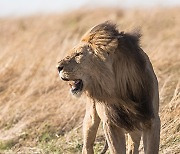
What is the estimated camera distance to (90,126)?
309 inches

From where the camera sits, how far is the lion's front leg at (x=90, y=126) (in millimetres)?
7734

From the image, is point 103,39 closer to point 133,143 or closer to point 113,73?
point 113,73

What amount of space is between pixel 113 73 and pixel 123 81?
0.12m

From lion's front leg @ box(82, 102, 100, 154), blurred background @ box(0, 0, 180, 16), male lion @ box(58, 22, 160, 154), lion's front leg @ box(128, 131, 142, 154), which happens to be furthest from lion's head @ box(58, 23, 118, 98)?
blurred background @ box(0, 0, 180, 16)

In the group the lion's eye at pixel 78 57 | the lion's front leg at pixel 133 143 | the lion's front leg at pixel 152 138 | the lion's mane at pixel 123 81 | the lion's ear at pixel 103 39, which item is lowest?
the lion's front leg at pixel 133 143

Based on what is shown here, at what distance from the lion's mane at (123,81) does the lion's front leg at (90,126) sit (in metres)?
0.68

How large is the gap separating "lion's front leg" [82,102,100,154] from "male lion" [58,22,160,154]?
0.49 metres

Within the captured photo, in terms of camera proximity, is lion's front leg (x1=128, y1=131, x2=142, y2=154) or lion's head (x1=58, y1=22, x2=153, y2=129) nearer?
lion's head (x1=58, y1=22, x2=153, y2=129)

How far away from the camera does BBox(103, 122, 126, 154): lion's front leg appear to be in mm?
7188

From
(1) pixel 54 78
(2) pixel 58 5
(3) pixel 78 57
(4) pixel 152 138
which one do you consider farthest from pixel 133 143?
(2) pixel 58 5

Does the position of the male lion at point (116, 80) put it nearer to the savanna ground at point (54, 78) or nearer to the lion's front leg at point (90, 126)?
the lion's front leg at point (90, 126)

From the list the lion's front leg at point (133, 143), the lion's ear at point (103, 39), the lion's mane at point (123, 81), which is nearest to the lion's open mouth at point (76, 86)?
the lion's mane at point (123, 81)

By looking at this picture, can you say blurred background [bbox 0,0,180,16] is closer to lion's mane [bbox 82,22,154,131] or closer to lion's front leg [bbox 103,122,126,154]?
lion's front leg [bbox 103,122,126,154]

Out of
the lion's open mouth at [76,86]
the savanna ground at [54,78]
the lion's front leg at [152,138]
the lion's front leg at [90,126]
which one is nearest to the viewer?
the lion's open mouth at [76,86]
